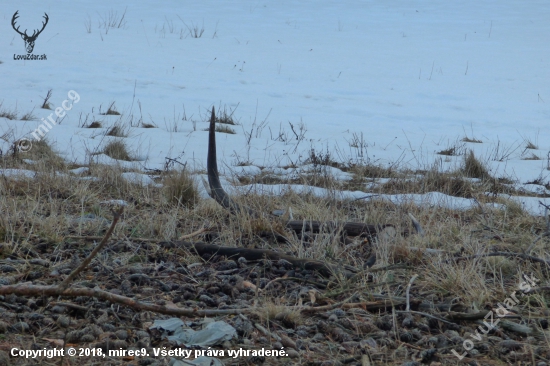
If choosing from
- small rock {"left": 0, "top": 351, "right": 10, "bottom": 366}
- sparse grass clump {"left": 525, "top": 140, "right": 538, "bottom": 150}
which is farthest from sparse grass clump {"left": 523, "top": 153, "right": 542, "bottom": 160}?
small rock {"left": 0, "top": 351, "right": 10, "bottom": 366}

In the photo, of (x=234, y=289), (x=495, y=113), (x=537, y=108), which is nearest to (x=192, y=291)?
(x=234, y=289)

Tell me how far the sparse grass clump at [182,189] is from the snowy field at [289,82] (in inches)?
22.9

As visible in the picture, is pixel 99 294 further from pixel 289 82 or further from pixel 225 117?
pixel 289 82

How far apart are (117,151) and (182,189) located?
7.35 feet

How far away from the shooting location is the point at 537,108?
961 cm

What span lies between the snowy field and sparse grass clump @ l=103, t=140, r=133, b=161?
173 mm

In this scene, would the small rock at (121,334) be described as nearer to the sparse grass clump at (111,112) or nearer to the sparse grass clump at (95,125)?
the sparse grass clump at (95,125)

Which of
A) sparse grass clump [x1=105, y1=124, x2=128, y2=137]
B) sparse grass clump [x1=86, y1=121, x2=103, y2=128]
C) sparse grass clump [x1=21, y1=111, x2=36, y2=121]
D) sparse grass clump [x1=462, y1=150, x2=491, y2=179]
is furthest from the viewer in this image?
sparse grass clump [x1=86, y1=121, x2=103, y2=128]

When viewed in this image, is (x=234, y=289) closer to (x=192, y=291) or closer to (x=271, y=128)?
(x=192, y=291)

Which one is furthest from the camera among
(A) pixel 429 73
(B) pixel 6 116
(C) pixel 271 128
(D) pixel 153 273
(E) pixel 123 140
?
(A) pixel 429 73

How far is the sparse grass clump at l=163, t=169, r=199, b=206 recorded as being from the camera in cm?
442

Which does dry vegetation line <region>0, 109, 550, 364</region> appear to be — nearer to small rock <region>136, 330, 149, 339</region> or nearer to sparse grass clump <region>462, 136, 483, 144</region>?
small rock <region>136, 330, 149, 339</region>

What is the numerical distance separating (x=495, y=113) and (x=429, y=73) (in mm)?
2608

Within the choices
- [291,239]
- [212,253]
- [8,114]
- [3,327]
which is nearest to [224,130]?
[8,114]
